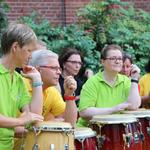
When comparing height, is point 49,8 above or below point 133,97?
above

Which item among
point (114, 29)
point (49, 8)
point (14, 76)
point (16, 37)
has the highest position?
point (49, 8)

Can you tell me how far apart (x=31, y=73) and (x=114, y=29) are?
213 inches

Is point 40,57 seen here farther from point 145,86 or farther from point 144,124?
point 145,86

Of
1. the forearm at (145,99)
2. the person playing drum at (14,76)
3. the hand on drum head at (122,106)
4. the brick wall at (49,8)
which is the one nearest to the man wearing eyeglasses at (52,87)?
the person playing drum at (14,76)

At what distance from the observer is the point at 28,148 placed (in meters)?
4.02

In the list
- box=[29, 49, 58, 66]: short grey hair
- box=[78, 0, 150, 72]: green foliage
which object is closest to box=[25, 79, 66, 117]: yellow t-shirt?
box=[29, 49, 58, 66]: short grey hair

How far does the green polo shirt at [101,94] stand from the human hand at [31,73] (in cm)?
134

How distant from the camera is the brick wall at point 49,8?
380 inches

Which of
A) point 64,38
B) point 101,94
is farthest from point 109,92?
point 64,38

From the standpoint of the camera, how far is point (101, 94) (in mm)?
5605

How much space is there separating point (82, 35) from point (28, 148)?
5.42 m

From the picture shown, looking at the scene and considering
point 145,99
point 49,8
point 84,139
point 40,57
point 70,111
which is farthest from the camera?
point 49,8

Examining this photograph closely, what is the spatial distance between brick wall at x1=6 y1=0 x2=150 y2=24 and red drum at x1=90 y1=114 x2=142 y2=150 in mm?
5064

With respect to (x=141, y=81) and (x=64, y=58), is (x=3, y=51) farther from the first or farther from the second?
(x=141, y=81)
